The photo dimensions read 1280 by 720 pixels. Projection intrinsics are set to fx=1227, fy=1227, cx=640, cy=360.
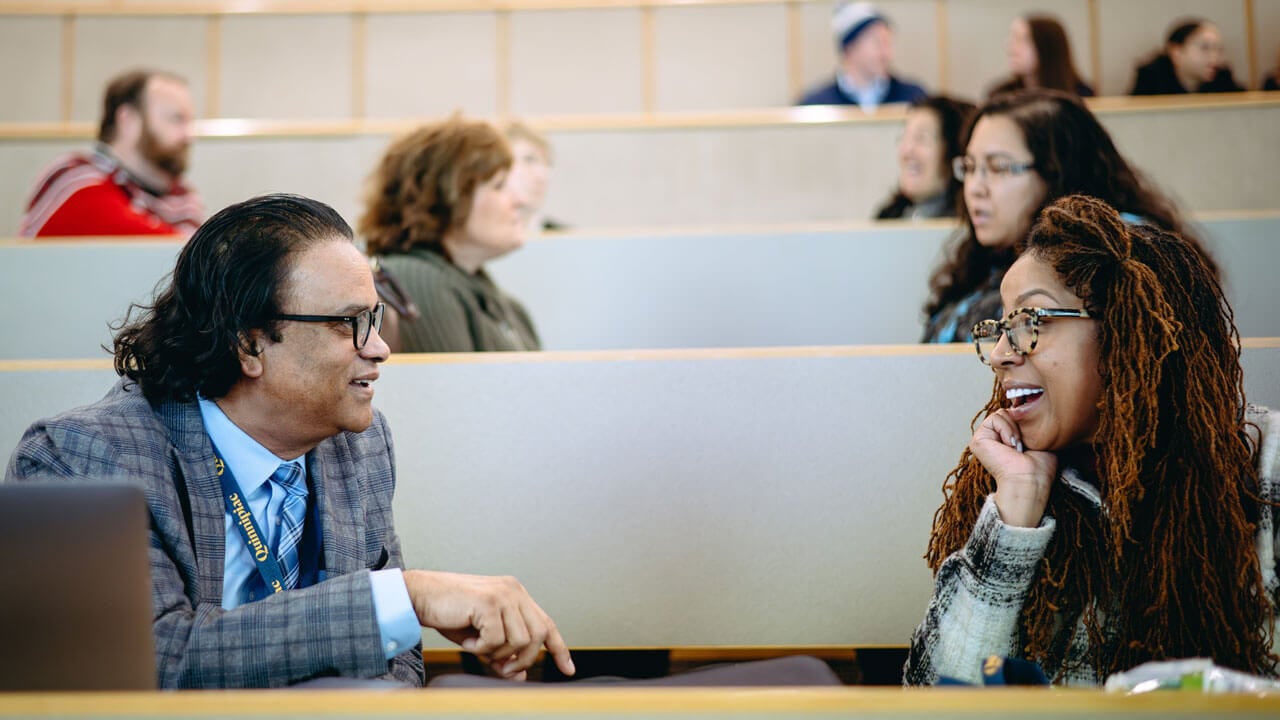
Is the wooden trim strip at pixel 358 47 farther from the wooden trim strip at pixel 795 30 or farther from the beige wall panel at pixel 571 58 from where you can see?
the wooden trim strip at pixel 795 30

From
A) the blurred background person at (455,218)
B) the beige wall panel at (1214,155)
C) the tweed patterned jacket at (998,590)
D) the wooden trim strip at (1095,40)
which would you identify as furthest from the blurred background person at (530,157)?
the wooden trim strip at (1095,40)

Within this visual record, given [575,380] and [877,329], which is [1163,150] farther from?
[575,380]

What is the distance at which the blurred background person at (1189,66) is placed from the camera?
14.5 feet

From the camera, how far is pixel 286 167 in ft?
14.3

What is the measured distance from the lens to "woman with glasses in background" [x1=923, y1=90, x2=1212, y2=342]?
2021 millimetres

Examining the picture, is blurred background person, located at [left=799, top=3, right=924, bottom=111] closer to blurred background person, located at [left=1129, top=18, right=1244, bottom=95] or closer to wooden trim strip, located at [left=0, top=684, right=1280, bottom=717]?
blurred background person, located at [left=1129, top=18, right=1244, bottom=95]

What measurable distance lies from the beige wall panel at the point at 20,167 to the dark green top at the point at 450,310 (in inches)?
91.0

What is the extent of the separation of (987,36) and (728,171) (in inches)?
55.3

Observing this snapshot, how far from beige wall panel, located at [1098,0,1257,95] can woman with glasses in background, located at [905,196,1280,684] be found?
152 inches

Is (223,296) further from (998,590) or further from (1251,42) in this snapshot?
(1251,42)

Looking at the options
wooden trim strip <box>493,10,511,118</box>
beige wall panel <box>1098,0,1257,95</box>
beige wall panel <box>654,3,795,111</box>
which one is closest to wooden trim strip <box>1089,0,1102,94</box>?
beige wall panel <box>1098,0,1257,95</box>

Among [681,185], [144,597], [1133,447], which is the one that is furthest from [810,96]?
[144,597]

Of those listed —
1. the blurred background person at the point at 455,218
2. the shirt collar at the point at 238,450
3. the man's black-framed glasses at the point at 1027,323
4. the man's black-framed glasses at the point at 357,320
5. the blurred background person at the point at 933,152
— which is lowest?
the shirt collar at the point at 238,450

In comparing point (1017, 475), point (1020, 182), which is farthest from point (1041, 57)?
point (1017, 475)
